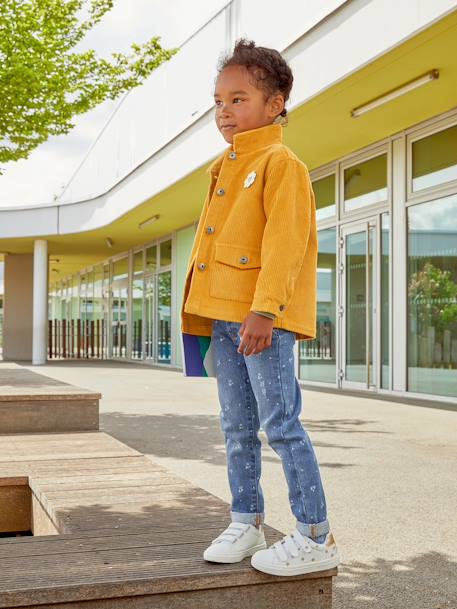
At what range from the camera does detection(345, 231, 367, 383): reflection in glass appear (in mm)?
12312

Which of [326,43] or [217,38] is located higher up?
[217,38]

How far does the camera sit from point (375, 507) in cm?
414

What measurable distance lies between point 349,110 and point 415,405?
152 inches

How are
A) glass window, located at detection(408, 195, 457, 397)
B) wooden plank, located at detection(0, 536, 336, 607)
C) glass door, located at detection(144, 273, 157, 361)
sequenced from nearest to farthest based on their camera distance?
1. wooden plank, located at detection(0, 536, 336, 607)
2. glass window, located at detection(408, 195, 457, 397)
3. glass door, located at detection(144, 273, 157, 361)

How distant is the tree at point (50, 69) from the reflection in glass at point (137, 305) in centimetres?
1402

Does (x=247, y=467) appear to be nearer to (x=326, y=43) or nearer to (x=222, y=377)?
(x=222, y=377)

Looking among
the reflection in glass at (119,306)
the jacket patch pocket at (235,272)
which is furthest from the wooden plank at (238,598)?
the reflection in glass at (119,306)

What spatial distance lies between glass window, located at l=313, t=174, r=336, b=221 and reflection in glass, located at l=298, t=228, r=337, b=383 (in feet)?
0.99

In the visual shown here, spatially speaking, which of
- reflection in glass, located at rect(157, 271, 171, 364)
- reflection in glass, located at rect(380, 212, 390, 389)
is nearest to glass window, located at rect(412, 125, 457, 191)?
reflection in glass, located at rect(380, 212, 390, 389)

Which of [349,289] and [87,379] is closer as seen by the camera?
[349,289]

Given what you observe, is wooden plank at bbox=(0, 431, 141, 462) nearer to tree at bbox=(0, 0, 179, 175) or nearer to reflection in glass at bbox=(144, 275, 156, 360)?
tree at bbox=(0, 0, 179, 175)

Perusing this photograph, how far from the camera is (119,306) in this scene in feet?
87.5

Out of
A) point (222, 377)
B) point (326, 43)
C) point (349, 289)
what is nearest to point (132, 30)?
point (326, 43)

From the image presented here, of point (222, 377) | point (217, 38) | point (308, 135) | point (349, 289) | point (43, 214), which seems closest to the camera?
point (222, 377)
